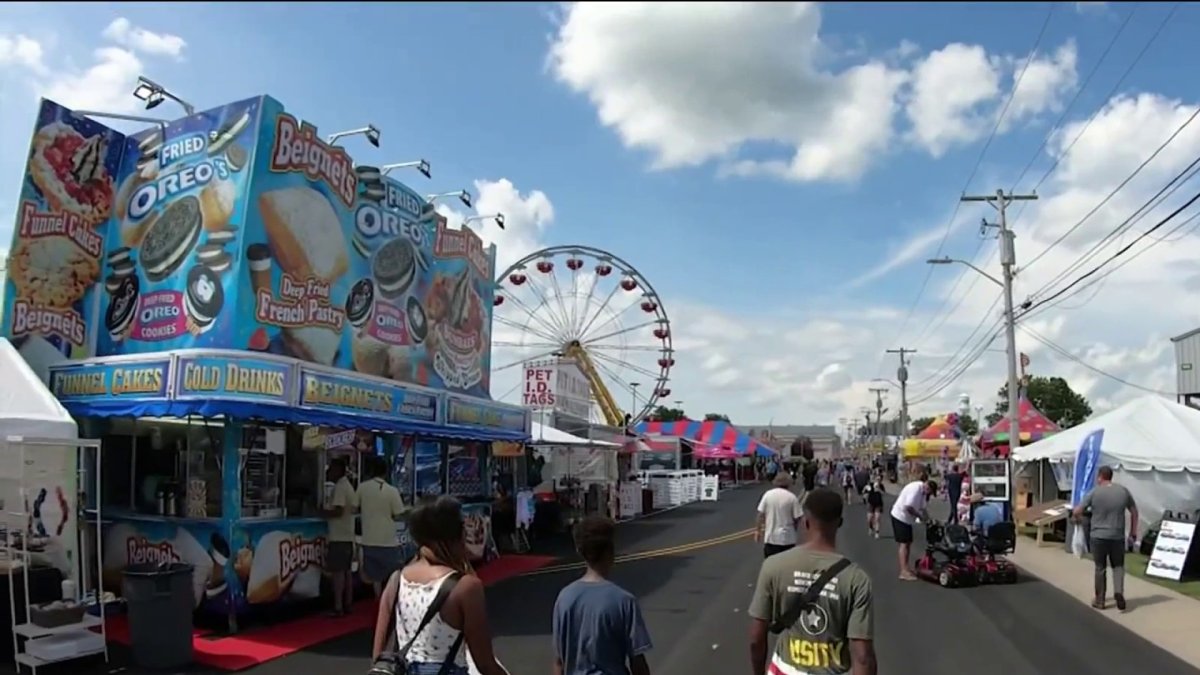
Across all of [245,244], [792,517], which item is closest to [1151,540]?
[792,517]

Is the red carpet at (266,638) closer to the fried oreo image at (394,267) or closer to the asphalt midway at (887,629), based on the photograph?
the asphalt midway at (887,629)

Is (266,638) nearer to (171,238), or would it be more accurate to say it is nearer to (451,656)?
(171,238)

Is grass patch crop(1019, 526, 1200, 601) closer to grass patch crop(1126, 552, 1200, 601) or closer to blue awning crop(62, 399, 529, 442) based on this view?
grass patch crop(1126, 552, 1200, 601)

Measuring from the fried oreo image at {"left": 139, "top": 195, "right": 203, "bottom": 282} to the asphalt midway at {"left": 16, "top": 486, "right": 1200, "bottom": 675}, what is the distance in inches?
197

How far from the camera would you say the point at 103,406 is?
1105 centimetres

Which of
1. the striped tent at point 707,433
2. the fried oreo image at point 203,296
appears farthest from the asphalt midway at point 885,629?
the striped tent at point 707,433

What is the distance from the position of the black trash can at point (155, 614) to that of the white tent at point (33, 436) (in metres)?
1.51

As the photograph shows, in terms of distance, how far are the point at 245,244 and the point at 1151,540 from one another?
648 inches

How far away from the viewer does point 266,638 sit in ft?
32.9

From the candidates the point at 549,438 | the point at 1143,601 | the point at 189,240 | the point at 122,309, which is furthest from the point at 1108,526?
the point at 549,438

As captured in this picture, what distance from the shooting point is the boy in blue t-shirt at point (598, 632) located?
13.0ft

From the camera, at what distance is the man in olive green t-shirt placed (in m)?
3.99

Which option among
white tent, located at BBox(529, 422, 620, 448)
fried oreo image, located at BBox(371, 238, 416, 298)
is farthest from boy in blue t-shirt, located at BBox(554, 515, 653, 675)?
white tent, located at BBox(529, 422, 620, 448)

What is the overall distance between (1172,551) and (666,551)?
864 centimetres
